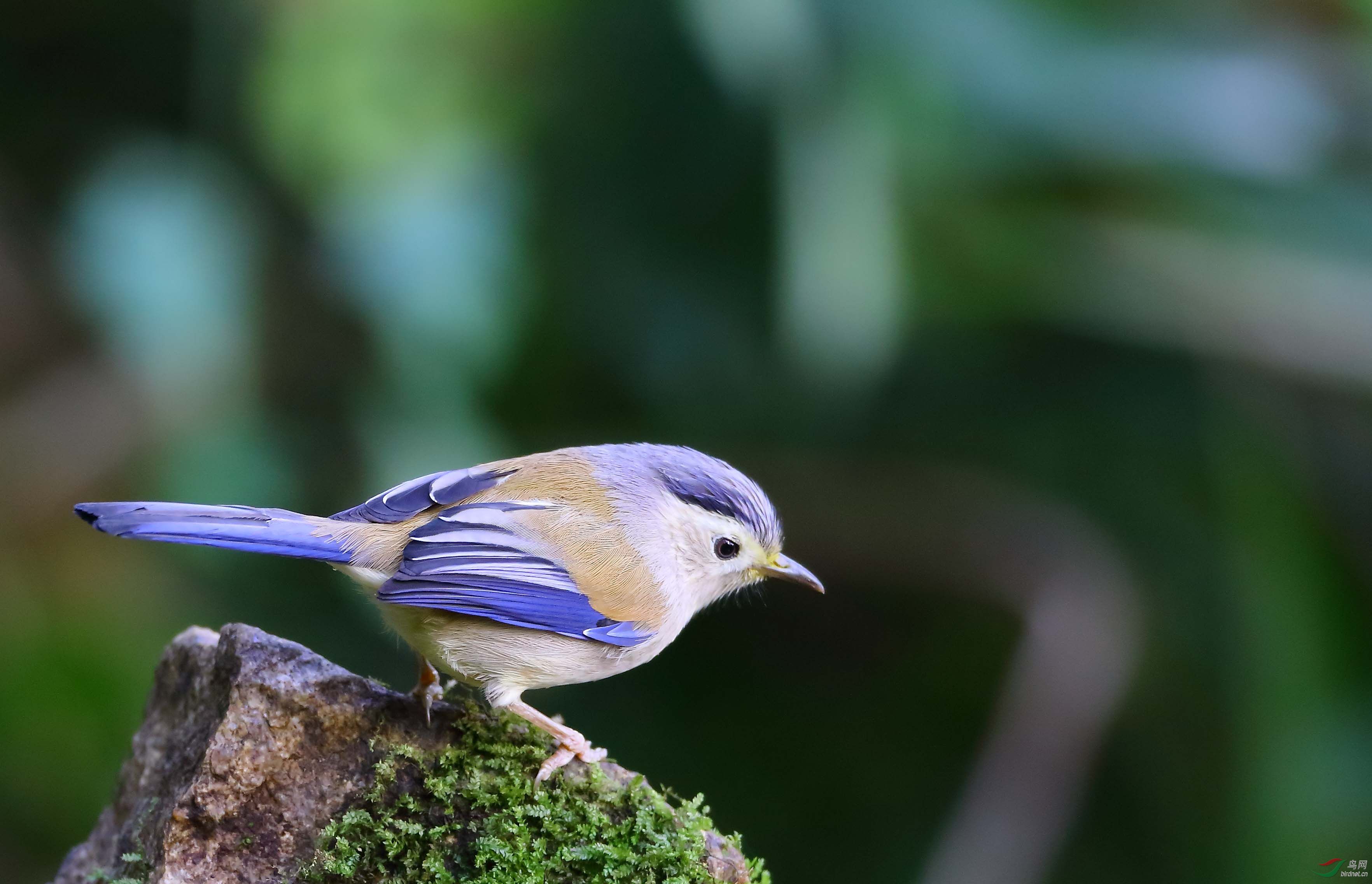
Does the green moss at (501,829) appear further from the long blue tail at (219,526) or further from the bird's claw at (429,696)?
the long blue tail at (219,526)

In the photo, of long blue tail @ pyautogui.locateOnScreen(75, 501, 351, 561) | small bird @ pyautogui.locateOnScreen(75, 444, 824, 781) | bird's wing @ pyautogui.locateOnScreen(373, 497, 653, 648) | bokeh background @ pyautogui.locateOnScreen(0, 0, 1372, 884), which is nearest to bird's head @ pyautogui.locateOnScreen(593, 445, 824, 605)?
small bird @ pyautogui.locateOnScreen(75, 444, 824, 781)

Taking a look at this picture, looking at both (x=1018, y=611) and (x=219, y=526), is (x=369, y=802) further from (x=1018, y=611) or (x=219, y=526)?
(x=1018, y=611)

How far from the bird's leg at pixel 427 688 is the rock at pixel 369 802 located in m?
0.03

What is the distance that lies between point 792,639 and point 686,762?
88 cm

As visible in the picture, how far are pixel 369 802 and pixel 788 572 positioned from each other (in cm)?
143

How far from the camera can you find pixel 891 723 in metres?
5.99

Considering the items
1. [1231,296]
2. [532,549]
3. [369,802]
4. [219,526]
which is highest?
[1231,296]

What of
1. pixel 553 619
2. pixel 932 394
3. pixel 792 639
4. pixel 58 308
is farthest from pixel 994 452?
pixel 58 308

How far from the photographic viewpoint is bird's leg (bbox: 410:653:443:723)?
2.82 metres

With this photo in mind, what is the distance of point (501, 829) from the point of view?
8.26 ft

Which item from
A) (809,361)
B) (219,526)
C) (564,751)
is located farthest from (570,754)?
(809,361)

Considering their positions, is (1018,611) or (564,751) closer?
(564,751)

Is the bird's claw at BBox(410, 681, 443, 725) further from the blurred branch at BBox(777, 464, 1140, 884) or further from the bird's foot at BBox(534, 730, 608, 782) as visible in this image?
the blurred branch at BBox(777, 464, 1140, 884)

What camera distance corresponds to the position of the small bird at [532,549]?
9.14 feet
